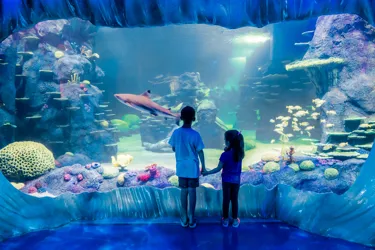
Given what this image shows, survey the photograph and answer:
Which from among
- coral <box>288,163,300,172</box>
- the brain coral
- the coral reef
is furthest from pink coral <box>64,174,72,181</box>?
coral <box>288,163,300,172</box>

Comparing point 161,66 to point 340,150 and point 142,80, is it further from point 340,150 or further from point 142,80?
point 340,150

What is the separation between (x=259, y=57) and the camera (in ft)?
82.5

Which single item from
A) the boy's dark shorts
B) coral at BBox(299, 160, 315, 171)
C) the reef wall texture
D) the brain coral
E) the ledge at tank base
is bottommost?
coral at BBox(299, 160, 315, 171)

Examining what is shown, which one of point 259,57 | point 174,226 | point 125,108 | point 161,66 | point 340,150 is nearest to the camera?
point 174,226

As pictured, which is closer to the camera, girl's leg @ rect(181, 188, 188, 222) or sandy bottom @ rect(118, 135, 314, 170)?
girl's leg @ rect(181, 188, 188, 222)

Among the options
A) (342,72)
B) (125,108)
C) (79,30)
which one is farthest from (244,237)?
(125,108)

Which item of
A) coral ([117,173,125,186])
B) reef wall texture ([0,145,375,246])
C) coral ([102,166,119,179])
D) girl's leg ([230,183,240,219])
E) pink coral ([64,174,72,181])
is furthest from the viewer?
coral ([102,166,119,179])

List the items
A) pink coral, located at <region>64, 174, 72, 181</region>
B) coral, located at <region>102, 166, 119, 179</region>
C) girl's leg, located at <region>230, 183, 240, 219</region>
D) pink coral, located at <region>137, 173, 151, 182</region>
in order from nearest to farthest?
girl's leg, located at <region>230, 183, 240, 219</region> → pink coral, located at <region>64, 174, 72, 181</region> → pink coral, located at <region>137, 173, 151, 182</region> → coral, located at <region>102, 166, 119, 179</region>

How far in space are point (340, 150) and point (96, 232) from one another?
869 centimetres

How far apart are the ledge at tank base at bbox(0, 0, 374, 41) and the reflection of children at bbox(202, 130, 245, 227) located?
1.41 metres

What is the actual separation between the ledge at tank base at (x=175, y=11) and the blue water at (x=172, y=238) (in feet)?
8.05

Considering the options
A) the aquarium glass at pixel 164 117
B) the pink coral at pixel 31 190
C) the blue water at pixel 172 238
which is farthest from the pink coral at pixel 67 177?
the blue water at pixel 172 238

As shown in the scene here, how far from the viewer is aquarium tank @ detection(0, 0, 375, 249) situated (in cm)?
297

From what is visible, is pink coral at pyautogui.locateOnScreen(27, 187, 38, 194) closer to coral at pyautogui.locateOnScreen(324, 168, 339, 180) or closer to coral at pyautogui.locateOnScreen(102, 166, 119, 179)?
coral at pyautogui.locateOnScreen(102, 166, 119, 179)
